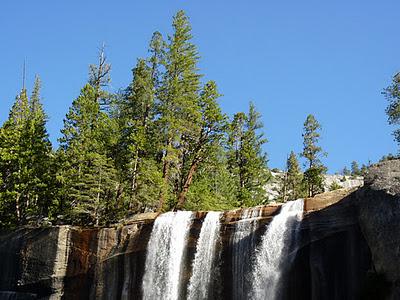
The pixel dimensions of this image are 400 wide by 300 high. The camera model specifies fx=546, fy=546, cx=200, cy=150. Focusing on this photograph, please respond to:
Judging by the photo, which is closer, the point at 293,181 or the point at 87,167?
the point at 87,167

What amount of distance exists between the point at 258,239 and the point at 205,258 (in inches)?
142

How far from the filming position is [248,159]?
172 ft

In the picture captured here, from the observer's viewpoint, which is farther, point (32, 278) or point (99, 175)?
point (99, 175)

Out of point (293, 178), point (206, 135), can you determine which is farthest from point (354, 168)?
point (206, 135)

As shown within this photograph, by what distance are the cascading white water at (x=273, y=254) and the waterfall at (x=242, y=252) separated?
471 mm

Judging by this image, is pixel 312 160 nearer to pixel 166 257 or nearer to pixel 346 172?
pixel 166 257

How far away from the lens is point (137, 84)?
45.6m

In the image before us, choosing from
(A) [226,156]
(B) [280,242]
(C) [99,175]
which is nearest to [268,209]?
(B) [280,242]

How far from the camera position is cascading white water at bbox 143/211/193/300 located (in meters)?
31.3

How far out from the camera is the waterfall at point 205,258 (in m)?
30.2

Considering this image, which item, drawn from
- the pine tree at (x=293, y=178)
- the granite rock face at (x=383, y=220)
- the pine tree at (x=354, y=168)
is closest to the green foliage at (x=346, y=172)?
the pine tree at (x=354, y=168)

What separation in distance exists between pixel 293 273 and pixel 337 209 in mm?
3916

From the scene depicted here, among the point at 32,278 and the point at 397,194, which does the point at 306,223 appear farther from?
the point at 32,278

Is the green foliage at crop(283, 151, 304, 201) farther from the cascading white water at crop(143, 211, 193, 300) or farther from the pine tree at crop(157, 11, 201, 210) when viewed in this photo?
the cascading white water at crop(143, 211, 193, 300)
